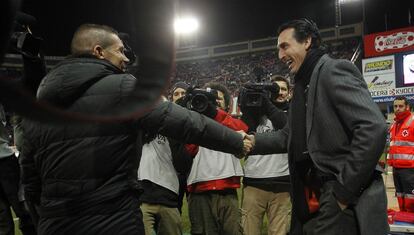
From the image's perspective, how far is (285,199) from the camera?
4.35 m

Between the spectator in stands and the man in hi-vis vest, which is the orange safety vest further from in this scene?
the spectator in stands

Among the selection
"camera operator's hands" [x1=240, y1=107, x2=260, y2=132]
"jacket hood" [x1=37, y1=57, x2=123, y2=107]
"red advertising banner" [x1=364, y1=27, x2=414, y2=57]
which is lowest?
"camera operator's hands" [x1=240, y1=107, x2=260, y2=132]

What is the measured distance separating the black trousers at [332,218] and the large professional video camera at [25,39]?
1794mm

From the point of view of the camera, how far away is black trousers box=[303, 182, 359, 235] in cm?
222

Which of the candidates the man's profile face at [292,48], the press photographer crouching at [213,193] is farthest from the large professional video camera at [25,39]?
the press photographer crouching at [213,193]

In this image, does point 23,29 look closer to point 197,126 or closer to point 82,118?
point 82,118

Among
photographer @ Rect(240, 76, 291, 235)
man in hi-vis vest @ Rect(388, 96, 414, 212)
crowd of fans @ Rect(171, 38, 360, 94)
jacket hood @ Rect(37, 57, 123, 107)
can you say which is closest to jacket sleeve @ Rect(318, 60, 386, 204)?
jacket hood @ Rect(37, 57, 123, 107)

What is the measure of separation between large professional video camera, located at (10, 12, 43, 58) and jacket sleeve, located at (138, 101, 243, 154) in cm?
90

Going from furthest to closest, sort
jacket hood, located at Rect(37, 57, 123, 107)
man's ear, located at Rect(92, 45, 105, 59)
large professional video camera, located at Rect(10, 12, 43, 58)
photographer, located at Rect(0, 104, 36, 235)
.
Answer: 1. photographer, located at Rect(0, 104, 36, 235)
2. man's ear, located at Rect(92, 45, 105, 59)
3. jacket hood, located at Rect(37, 57, 123, 107)
4. large professional video camera, located at Rect(10, 12, 43, 58)

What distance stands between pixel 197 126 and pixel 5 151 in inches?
105

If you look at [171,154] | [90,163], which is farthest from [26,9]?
[171,154]

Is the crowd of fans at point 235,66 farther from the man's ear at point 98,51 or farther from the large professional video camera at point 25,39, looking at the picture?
the large professional video camera at point 25,39

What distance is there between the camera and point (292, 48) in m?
2.64

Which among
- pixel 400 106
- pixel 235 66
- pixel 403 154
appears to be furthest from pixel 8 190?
pixel 235 66
